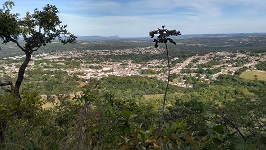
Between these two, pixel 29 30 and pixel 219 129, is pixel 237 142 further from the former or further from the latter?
pixel 29 30

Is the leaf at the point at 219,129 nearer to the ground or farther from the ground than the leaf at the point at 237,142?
farther from the ground

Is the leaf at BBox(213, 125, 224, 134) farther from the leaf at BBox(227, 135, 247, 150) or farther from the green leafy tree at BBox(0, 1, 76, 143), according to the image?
the green leafy tree at BBox(0, 1, 76, 143)

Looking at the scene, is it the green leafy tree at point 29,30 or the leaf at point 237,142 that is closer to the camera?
the leaf at point 237,142

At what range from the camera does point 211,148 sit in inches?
60.5

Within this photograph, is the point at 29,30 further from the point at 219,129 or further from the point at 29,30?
the point at 219,129

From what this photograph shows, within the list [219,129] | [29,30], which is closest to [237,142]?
[219,129]

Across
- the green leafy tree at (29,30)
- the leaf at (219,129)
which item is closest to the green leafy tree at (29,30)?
the green leafy tree at (29,30)

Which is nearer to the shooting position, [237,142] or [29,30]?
[237,142]

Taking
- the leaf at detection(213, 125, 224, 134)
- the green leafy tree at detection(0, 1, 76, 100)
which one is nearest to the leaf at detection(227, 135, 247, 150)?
the leaf at detection(213, 125, 224, 134)

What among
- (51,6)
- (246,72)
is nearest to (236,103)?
(51,6)

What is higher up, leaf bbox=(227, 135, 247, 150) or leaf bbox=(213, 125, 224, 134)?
leaf bbox=(213, 125, 224, 134)

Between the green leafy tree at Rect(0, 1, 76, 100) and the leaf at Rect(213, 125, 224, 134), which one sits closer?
the leaf at Rect(213, 125, 224, 134)

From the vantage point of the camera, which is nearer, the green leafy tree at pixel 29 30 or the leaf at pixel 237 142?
the leaf at pixel 237 142

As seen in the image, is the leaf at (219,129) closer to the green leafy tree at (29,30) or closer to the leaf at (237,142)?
the leaf at (237,142)
